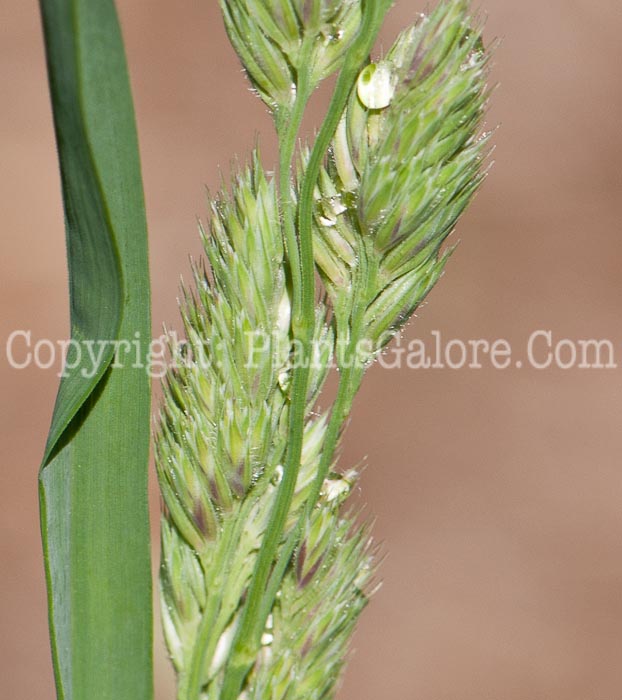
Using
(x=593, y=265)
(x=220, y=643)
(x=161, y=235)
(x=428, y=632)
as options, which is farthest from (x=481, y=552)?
(x=220, y=643)

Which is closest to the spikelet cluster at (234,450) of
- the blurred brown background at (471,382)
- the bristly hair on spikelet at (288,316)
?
the bristly hair on spikelet at (288,316)

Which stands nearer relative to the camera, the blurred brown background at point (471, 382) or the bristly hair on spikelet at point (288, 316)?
the bristly hair on spikelet at point (288, 316)

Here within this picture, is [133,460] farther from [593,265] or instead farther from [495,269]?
[593,265]

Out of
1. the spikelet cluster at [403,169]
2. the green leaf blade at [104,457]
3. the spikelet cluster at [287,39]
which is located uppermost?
the spikelet cluster at [287,39]

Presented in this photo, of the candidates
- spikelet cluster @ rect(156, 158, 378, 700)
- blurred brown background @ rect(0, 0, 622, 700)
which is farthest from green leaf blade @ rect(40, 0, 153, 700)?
blurred brown background @ rect(0, 0, 622, 700)

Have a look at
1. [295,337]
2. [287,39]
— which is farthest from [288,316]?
[287,39]

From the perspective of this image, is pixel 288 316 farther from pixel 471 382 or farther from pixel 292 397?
pixel 471 382

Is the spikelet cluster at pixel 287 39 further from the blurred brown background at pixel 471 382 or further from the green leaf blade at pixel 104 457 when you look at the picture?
the blurred brown background at pixel 471 382
